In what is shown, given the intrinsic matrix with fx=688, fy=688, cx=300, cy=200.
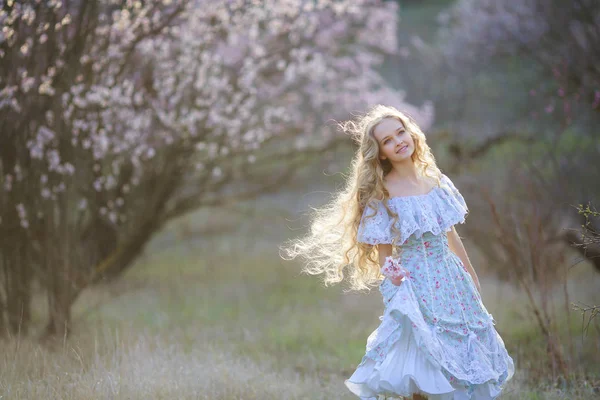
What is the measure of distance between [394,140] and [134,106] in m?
3.82

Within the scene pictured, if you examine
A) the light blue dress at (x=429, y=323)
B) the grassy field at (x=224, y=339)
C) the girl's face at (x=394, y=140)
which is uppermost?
the girl's face at (x=394, y=140)

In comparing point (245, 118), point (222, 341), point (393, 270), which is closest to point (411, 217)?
point (393, 270)

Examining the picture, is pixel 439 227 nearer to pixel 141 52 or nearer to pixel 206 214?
pixel 141 52

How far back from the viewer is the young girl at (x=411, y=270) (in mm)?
3090

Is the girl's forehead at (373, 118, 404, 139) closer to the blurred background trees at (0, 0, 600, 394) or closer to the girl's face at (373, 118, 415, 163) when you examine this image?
the girl's face at (373, 118, 415, 163)

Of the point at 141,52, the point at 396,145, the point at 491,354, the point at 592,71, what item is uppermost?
the point at 141,52

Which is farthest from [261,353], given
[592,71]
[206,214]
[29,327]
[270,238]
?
[206,214]

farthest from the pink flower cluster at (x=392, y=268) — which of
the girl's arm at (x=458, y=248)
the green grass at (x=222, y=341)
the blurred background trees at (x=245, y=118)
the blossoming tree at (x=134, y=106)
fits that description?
the blossoming tree at (x=134, y=106)

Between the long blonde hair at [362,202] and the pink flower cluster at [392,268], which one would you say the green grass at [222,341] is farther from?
the pink flower cluster at [392,268]

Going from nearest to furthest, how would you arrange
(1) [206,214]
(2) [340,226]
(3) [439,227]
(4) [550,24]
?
(3) [439,227], (2) [340,226], (4) [550,24], (1) [206,214]

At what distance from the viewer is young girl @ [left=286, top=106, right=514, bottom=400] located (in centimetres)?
309

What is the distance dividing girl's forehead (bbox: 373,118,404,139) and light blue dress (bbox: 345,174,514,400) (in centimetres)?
34

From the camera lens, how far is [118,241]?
7.41m

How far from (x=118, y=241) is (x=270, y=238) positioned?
19.0 feet
